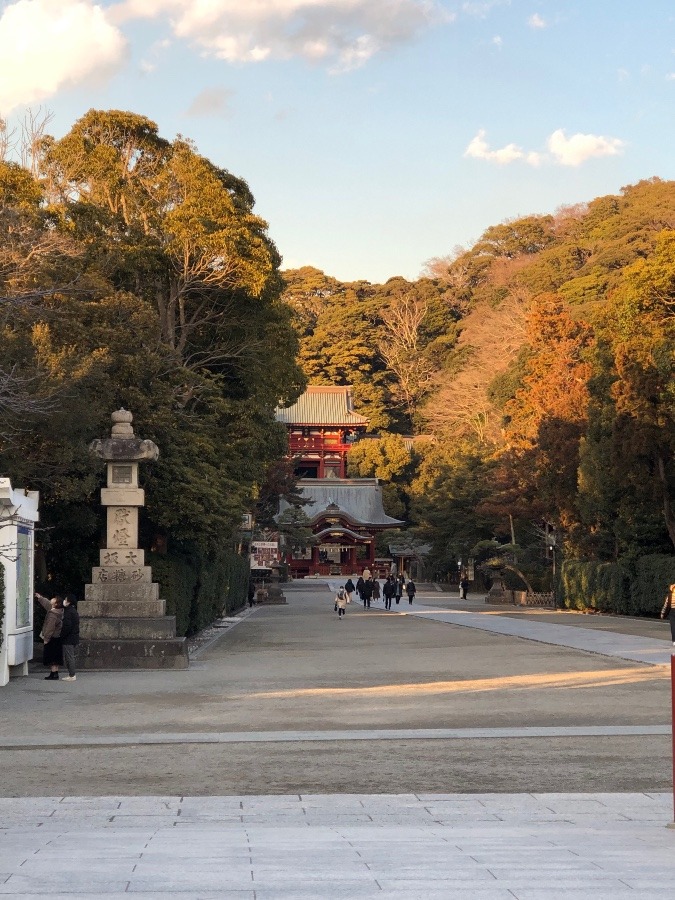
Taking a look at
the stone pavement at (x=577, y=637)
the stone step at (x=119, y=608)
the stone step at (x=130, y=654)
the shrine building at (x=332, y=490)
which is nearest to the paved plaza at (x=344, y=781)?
the stone step at (x=130, y=654)

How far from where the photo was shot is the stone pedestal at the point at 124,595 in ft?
67.3

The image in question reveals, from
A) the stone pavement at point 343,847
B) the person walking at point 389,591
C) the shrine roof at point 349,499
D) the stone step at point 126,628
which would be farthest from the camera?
the shrine roof at point 349,499

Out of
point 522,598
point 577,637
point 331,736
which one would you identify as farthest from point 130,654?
point 522,598

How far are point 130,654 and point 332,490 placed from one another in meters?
72.5

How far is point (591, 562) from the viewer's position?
140ft

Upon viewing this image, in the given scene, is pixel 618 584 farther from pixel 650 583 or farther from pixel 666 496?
pixel 666 496

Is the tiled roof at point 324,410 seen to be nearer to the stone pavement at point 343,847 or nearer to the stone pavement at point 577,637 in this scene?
the stone pavement at point 577,637

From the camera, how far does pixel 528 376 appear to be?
5669cm

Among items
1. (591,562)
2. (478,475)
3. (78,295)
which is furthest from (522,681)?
(478,475)

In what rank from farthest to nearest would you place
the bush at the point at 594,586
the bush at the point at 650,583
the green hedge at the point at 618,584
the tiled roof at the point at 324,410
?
the tiled roof at the point at 324,410 → the bush at the point at 594,586 → the green hedge at the point at 618,584 → the bush at the point at 650,583

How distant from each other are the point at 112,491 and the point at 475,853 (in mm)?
16929

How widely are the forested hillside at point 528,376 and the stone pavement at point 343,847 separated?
83.4ft

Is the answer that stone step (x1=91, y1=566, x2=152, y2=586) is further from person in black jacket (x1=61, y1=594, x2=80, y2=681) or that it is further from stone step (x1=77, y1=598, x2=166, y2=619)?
person in black jacket (x1=61, y1=594, x2=80, y2=681)

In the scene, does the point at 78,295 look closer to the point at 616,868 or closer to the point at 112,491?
the point at 112,491
